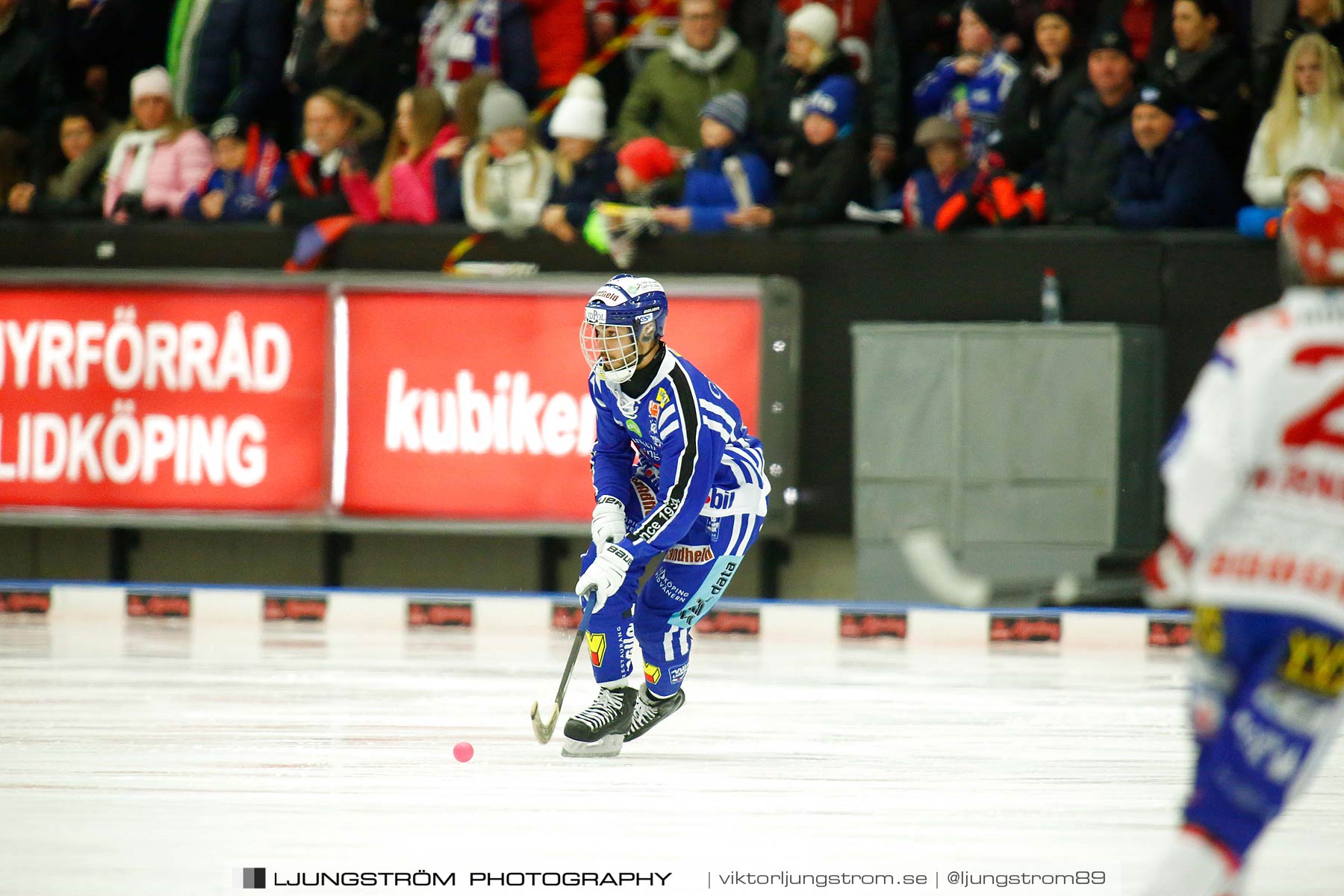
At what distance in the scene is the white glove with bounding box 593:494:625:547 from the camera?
22.6 ft

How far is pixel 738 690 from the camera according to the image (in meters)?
9.10

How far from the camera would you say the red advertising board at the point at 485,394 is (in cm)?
1176

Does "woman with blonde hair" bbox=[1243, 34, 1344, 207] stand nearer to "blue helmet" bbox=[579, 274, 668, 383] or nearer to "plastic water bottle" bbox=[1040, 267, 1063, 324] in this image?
"plastic water bottle" bbox=[1040, 267, 1063, 324]

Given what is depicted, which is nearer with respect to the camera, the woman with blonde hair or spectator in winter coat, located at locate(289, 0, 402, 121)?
the woman with blonde hair

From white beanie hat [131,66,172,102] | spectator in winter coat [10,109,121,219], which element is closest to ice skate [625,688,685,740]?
spectator in winter coat [10,109,121,219]

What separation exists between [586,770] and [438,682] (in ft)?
8.70

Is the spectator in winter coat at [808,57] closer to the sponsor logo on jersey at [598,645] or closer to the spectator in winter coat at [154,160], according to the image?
the spectator in winter coat at [154,160]

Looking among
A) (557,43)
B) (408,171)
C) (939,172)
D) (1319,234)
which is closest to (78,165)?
(408,171)

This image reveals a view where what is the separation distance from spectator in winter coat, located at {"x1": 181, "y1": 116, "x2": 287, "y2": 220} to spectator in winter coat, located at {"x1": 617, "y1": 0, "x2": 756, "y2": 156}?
2345mm

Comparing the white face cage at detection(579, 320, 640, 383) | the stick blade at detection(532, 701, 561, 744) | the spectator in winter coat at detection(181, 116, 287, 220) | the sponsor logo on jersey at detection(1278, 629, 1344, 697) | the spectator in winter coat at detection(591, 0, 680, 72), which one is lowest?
the stick blade at detection(532, 701, 561, 744)

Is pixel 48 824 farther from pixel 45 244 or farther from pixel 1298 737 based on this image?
pixel 45 244

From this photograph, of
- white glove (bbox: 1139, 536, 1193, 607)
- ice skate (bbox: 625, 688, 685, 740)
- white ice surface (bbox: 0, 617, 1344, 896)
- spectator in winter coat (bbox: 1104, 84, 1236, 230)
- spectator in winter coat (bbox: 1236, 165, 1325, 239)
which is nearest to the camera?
white glove (bbox: 1139, 536, 1193, 607)

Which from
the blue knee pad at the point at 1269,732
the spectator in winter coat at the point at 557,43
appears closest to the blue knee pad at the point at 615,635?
the blue knee pad at the point at 1269,732

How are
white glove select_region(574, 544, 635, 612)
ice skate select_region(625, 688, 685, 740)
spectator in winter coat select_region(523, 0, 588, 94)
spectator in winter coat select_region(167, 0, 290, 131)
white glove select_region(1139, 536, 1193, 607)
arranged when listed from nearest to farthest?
white glove select_region(1139, 536, 1193, 607) → white glove select_region(574, 544, 635, 612) → ice skate select_region(625, 688, 685, 740) → spectator in winter coat select_region(523, 0, 588, 94) → spectator in winter coat select_region(167, 0, 290, 131)
